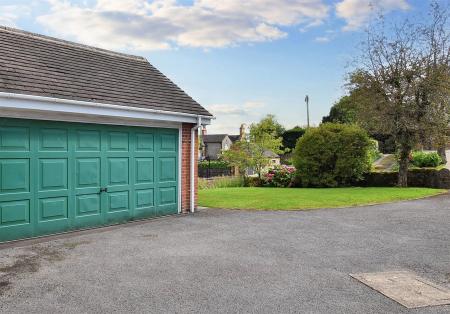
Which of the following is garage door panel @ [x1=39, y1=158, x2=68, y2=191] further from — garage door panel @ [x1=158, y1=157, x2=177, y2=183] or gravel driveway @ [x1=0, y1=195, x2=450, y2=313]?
garage door panel @ [x1=158, y1=157, x2=177, y2=183]

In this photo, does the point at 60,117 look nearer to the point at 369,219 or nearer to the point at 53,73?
the point at 53,73

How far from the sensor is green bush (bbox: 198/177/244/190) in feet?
69.1

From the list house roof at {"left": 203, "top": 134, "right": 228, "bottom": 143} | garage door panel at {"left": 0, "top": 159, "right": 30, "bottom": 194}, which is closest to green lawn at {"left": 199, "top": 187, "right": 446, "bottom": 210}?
garage door panel at {"left": 0, "top": 159, "right": 30, "bottom": 194}

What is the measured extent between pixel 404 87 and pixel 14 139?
16030 mm

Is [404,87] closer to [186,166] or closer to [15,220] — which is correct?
[186,166]

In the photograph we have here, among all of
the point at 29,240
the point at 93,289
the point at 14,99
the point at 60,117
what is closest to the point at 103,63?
the point at 60,117

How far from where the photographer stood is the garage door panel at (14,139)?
7.60 meters

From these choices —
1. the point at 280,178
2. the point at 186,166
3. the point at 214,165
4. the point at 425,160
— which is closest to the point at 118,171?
the point at 186,166

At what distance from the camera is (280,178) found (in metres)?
21.0

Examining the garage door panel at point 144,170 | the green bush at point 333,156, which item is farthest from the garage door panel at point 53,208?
the green bush at point 333,156

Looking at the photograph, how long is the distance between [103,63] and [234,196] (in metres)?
6.65

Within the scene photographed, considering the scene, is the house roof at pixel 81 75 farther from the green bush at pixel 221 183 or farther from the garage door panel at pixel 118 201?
the green bush at pixel 221 183

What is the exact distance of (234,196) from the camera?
1507 centimetres

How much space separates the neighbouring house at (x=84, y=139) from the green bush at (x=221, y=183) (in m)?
9.77
